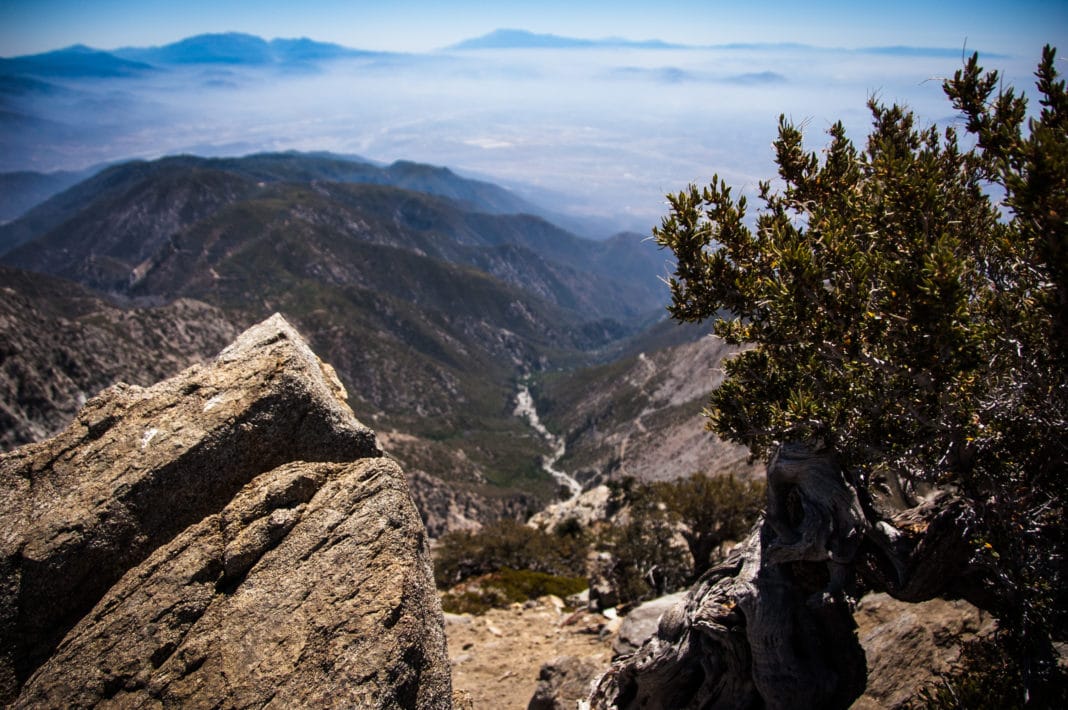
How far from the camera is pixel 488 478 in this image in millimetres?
182000

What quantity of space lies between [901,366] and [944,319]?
4.33ft

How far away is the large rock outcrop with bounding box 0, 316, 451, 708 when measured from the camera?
26.6ft

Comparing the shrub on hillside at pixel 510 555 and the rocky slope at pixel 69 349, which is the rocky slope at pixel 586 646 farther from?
the rocky slope at pixel 69 349

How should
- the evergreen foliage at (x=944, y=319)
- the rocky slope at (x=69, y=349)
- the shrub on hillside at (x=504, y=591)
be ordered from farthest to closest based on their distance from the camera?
the rocky slope at (x=69, y=349) < the shrub on hillside at (x=504, y=591) < the evergreen foliage at (x=944, y=319)

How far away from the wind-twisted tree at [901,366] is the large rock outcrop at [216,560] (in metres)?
5.76

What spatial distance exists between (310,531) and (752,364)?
29.6 ft

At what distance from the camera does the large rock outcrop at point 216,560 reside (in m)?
8.10

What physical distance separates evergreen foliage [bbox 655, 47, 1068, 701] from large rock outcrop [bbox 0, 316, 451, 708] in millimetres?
7316

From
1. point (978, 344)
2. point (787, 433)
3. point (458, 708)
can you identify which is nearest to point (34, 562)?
point (458, 708)

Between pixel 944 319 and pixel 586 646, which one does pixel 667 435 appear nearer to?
pixel 586 646

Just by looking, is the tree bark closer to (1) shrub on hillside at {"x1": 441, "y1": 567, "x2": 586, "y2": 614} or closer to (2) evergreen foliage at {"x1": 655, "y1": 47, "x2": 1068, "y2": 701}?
(2) evergreen foliage at {"x1": 655, "y1": 47, "x2": 1068, "y2": 701}

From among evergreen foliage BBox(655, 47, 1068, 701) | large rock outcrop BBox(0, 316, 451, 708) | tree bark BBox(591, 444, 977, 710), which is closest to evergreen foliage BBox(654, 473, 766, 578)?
tree bark BBox(591, 444, 977, 710)

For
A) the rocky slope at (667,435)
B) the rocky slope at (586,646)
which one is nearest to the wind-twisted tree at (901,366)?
the rocky slope at (586,646)

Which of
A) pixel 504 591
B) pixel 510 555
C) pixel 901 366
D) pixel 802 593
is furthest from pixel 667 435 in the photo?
pixel 901 366
